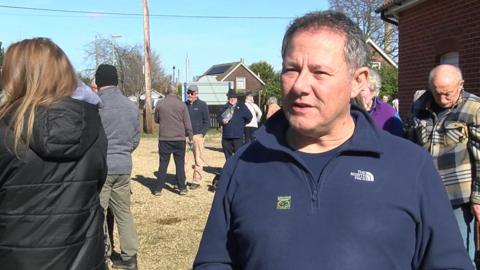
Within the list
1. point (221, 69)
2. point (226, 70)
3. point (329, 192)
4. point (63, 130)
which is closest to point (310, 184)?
point (329, 192)

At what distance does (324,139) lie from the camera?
77.1 inches

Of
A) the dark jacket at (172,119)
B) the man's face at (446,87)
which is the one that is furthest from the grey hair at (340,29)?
the dark jacket at (172,119)

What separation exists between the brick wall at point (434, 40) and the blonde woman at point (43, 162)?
669 centimetres

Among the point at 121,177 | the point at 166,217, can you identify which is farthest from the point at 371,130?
the point at 166,217

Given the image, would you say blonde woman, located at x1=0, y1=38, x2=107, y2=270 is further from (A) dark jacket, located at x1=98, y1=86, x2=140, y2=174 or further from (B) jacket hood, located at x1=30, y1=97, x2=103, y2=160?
(A) dark jacket, located at x1=98, y1=86, x2=140, y2=174

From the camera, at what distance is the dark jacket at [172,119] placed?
9617 mm

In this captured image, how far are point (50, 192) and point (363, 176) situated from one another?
5.51ft

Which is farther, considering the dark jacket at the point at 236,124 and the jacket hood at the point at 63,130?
the dark jacket at the point at 236,124

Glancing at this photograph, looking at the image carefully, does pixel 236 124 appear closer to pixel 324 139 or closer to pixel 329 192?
pixel 324 139

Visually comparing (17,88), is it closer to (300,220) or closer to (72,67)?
(72,67)

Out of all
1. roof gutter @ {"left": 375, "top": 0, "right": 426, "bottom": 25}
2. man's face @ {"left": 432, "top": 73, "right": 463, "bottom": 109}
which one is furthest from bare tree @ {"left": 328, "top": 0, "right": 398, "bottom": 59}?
man's face @ {"left": 432, "top": 73, "right": 463, "bottom": 109}

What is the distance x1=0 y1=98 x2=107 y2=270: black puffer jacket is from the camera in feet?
9.12

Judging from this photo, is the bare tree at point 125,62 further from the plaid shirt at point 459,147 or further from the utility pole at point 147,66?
the plaid shirt at point 459,147

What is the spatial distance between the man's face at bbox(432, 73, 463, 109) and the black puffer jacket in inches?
92.1
